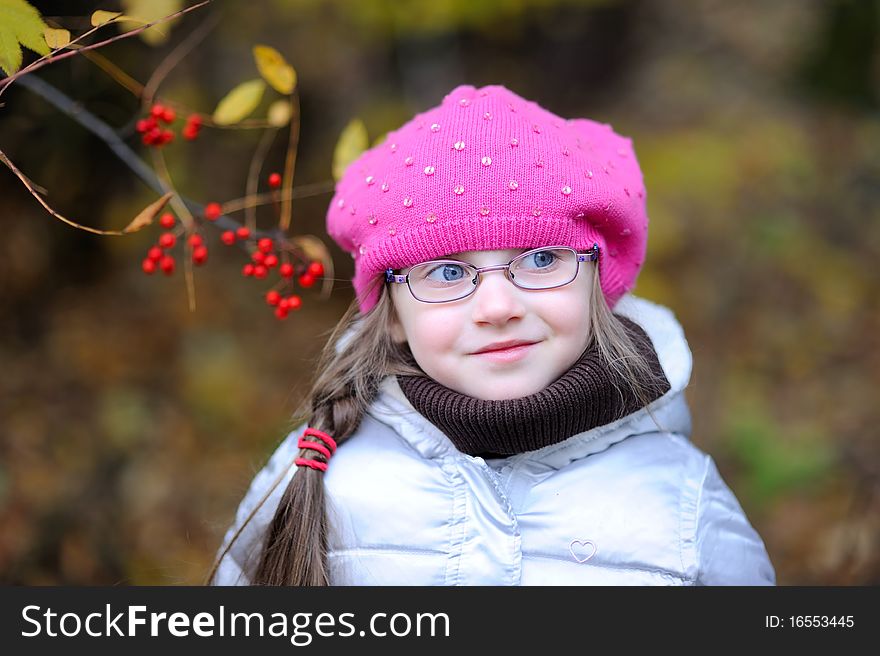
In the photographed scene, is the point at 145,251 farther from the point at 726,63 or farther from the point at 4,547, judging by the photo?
the point at 726,63

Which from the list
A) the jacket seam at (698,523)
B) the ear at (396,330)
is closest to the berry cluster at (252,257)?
the ear at (396,330)

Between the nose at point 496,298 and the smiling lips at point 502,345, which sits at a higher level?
the nose at point 496,298

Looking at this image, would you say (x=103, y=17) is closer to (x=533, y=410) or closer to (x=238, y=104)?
(x=238, y=104)

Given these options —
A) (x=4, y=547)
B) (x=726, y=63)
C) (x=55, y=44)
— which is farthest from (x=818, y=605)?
(x=726, y=63)

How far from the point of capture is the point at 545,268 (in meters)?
1.93

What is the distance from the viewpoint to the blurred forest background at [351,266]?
12.5 feet

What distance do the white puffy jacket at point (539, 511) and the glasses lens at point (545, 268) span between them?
365 millimetres

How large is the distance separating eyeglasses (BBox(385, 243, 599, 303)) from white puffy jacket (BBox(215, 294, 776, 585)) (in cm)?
32

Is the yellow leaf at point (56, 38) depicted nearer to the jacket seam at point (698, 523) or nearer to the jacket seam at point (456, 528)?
the jacket seam at point (456, 528)

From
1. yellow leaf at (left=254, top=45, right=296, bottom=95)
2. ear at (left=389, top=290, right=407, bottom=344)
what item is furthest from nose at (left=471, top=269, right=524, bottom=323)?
yellow leaf at (left=254, top=45, right=296, bottom=95)

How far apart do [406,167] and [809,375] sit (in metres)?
3.67

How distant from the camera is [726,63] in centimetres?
613

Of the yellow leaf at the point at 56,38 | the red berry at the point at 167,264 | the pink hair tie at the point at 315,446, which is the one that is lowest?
the pink hair tie at the point at 315,446

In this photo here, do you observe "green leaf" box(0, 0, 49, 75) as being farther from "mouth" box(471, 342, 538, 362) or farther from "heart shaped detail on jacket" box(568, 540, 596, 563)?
"heart shaped detail on jacket" box(568, 540, 596, 563)
